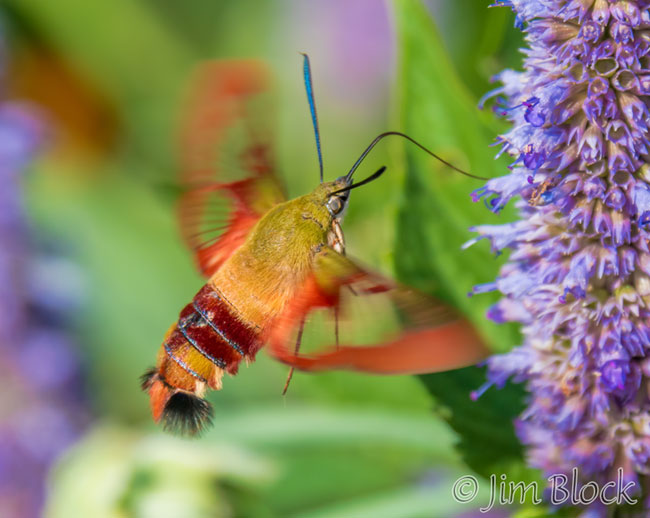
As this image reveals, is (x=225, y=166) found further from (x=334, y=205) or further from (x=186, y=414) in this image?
(x=186, y=414)

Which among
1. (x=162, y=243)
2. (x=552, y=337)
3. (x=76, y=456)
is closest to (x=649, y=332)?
(x=552, y=337)

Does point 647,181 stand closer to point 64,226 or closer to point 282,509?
point 282,509

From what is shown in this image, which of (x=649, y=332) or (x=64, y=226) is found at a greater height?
(x=649, y=332)

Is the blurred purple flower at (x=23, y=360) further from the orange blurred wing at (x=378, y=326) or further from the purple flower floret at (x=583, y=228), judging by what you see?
the purple flower floret at (x=583, y=228)

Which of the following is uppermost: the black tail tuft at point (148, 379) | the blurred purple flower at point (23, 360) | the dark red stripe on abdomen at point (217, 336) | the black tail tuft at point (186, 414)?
the dark red stripe on abdomen at point (217, 336)

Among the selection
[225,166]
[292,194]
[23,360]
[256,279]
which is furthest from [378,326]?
[23,360]

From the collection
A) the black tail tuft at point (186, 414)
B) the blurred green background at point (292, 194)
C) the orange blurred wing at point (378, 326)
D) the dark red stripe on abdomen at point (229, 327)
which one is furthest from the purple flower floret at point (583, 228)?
the black tail tuft at point (186, 414)

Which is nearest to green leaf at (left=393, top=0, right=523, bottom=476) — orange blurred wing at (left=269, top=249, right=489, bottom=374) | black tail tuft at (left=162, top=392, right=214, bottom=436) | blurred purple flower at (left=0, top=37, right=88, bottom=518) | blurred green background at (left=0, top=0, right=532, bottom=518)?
blurred green background at (left=0, top=0, right=532, bottom=518)
